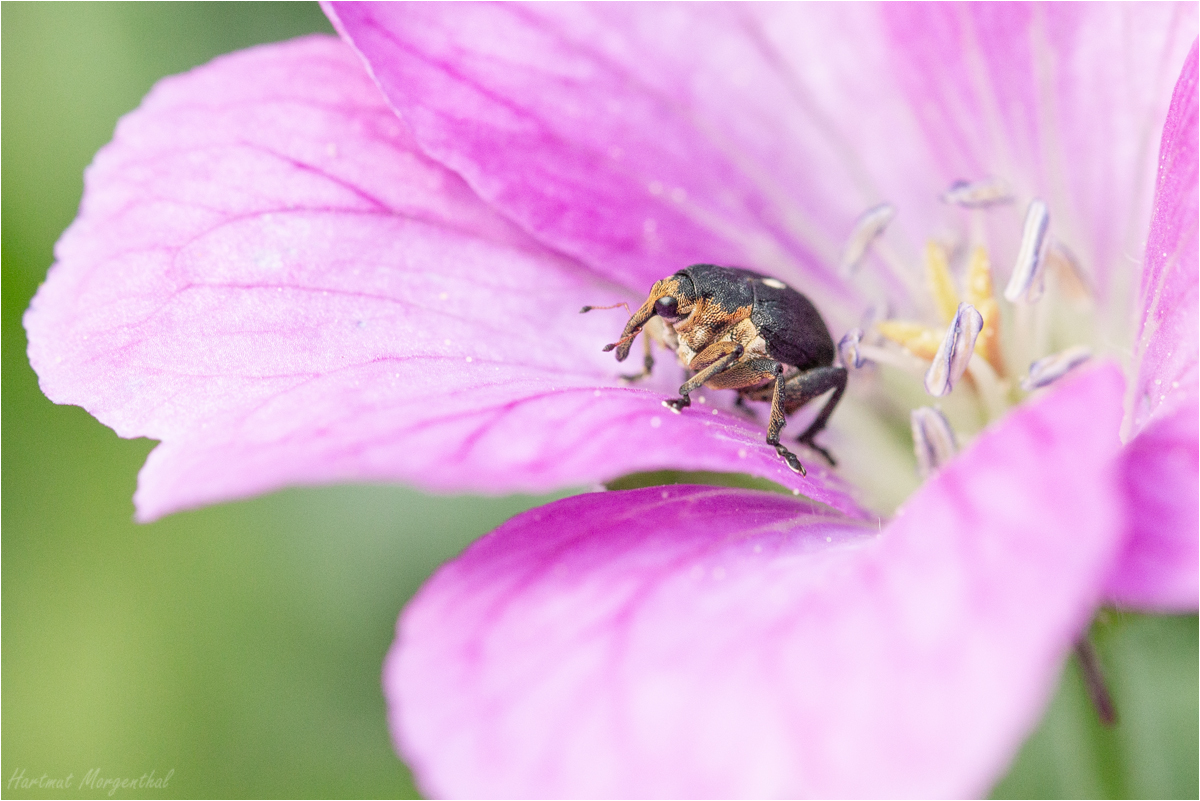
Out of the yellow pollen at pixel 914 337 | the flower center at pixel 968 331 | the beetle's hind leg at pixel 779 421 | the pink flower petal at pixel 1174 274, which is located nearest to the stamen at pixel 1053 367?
the flower center at pixel 968 331

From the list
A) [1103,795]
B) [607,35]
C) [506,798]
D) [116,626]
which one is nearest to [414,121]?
[607,35]

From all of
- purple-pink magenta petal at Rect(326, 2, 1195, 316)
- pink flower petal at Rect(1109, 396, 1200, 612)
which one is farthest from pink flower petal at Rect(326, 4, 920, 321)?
pink flower petal at Rect(1109, 396, 1200, 612)

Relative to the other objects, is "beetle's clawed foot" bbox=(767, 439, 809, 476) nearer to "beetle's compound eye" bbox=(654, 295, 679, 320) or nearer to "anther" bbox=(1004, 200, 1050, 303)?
"beetle's compound eye" bbox=(654, 295, 679, 320)

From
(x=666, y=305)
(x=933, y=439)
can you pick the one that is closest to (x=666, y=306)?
(x=666, y=305)

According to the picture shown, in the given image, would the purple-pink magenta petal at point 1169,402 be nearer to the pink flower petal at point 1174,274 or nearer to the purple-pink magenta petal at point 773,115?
the pink flower petal at point 1174,274

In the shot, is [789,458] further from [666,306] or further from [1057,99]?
[1057,99]
